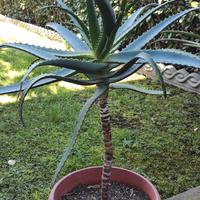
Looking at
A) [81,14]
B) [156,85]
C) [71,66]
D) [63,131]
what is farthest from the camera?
[81,14]

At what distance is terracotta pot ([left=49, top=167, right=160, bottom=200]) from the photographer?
215cm

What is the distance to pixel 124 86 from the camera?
1.98 m

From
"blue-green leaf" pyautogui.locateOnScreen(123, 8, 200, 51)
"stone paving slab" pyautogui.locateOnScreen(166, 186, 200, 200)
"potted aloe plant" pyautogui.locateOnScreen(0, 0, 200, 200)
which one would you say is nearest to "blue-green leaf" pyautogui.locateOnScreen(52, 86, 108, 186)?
"potted aloe plant" pyautogui.locateOnScreen(0, 0, 200, 200)

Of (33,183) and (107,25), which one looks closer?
(107,25)

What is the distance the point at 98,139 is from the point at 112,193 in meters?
1.38

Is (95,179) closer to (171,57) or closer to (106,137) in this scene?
(106,137)

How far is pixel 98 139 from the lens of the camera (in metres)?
3.56

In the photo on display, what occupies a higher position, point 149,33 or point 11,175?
point 149,33

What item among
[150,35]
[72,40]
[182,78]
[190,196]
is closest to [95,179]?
[190,196]

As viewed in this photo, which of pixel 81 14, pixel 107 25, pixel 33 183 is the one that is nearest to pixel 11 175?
pixel 33 183

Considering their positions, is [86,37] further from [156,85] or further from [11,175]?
[156,85]

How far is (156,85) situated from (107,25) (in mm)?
3394

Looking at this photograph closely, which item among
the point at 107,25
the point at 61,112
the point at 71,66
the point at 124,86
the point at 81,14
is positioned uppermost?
the point at 107,25

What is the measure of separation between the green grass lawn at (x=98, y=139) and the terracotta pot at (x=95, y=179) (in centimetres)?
60
